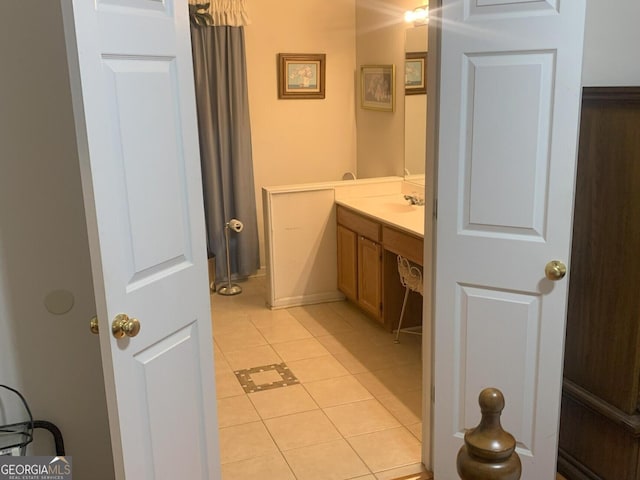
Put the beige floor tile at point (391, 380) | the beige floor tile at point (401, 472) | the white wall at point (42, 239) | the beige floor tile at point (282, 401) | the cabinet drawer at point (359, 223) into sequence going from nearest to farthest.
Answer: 1. the white wall at point (42, 239)
2. the beige floor tile at point (401, 472)
3. the beige floor tile at point (282, 401)
4. the beige floor tile at point (391, 380)
5. the cabinet drawer at point (359, 223)

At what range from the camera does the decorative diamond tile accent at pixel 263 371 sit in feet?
11.2

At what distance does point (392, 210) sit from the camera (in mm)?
4125

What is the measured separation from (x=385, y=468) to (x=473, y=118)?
146cm

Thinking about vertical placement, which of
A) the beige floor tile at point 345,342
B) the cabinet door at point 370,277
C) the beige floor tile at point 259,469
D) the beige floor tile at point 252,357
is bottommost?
the beige floor tile at point 259,469

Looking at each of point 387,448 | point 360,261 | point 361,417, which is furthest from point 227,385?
point 360,261

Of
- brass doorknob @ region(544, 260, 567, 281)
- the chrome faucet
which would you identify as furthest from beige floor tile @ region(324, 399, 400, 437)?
the chrome faucet

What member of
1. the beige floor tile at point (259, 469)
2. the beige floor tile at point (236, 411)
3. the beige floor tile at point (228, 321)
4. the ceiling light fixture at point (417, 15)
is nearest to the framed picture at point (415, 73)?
the ceiling light fixture at point (417, 15)

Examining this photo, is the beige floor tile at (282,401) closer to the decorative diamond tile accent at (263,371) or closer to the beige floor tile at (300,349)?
the decorative diamond tile accent at (263,371)

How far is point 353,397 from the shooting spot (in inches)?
128

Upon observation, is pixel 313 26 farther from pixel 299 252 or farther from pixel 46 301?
pixel 46 301

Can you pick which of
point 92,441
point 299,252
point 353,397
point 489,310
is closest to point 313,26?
point 299,252

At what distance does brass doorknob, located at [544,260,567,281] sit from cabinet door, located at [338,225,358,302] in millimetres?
2249

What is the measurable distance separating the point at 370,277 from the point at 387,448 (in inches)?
60.3

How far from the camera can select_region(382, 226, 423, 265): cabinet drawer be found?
347 centimetres
